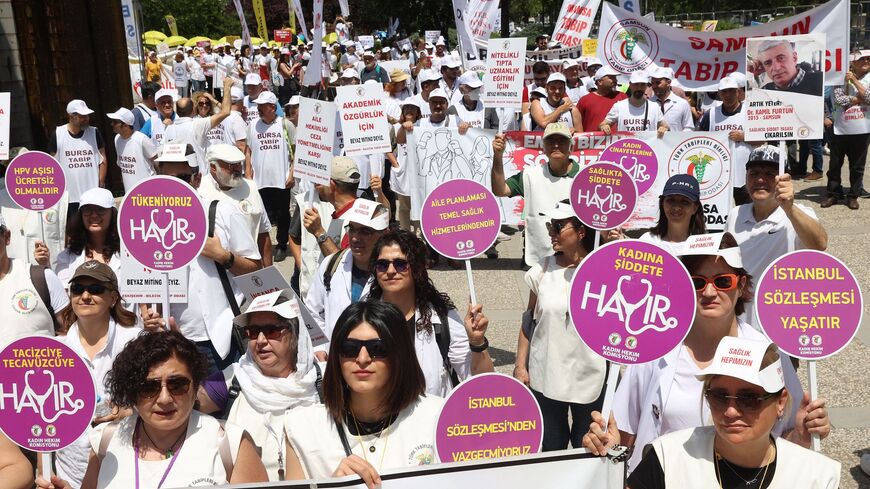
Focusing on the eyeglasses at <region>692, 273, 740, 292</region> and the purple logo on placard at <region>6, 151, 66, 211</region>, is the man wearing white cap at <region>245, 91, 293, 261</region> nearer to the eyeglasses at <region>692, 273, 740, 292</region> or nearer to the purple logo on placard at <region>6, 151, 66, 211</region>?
the purple logo on placard at <region>6, 151, 66, 211</region>

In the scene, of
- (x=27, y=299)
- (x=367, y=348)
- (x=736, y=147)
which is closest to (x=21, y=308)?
(x=27, y=299)

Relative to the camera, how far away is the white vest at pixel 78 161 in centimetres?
1001

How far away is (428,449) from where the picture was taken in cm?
343

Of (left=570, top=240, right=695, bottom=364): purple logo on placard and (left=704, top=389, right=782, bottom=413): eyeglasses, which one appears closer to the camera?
(left=704, top=389, right=782, bottom=413): eyeglasses

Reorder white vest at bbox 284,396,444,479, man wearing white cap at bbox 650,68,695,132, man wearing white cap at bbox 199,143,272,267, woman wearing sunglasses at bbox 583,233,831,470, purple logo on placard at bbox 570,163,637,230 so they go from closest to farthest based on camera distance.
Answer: white vest at bbox 284,396,444,479
woman wearing sunglasses at bbox 583,233,831,470
purple logo on placard at bbox 570,163,637,230
man wearing white cap at bbox 199,143,272,267
man wearing white cap at bbox 650,68,695,132

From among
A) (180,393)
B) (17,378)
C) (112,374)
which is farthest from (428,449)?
(17,378)

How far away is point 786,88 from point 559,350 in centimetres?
256

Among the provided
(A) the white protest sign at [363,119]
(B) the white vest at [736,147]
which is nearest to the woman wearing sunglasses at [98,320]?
(A) the white protest sign at [363,119]

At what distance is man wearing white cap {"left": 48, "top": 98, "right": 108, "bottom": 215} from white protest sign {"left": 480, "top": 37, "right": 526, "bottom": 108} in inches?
172

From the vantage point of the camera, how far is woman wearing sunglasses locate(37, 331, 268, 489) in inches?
133

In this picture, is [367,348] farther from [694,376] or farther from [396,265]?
[694,376]

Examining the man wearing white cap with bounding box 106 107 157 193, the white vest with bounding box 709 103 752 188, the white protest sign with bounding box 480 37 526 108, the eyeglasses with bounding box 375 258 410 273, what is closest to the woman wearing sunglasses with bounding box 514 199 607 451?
the eyeglasses with bounding box 375 258 410 273

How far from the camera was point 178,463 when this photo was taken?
134 inches

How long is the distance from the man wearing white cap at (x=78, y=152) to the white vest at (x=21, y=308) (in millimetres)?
5013
